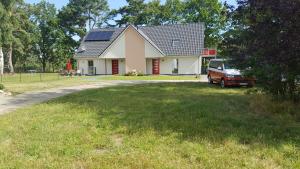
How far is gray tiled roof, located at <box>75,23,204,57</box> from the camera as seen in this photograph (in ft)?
152

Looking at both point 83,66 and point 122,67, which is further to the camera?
point 83,66

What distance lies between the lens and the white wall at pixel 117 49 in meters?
46.9

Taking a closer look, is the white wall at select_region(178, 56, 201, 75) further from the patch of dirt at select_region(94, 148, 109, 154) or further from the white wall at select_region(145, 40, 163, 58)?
the patch of dirt at select_region(94, 148, 109, 154)

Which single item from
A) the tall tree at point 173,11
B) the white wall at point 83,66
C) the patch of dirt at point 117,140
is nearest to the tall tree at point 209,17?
the tall tree at point 173,11

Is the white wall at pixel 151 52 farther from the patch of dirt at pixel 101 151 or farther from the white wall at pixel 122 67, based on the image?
the patch of dirt at pixel 101 151

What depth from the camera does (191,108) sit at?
12.2m

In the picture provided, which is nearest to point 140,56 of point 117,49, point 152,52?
point 152,52

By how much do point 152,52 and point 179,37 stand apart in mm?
4402

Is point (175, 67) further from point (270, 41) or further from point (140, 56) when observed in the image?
point (270, 41)

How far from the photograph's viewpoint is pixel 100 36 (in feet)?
170

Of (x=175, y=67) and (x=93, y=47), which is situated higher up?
(x=93, y=47)

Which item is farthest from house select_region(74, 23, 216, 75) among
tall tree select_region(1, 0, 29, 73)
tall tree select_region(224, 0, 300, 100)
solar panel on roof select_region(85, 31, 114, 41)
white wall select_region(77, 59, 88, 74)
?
tall tree select_region(224, 0, 300, 100)

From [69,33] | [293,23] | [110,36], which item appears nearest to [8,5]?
[110,36]

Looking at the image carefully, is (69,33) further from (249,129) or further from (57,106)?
(249,129)
